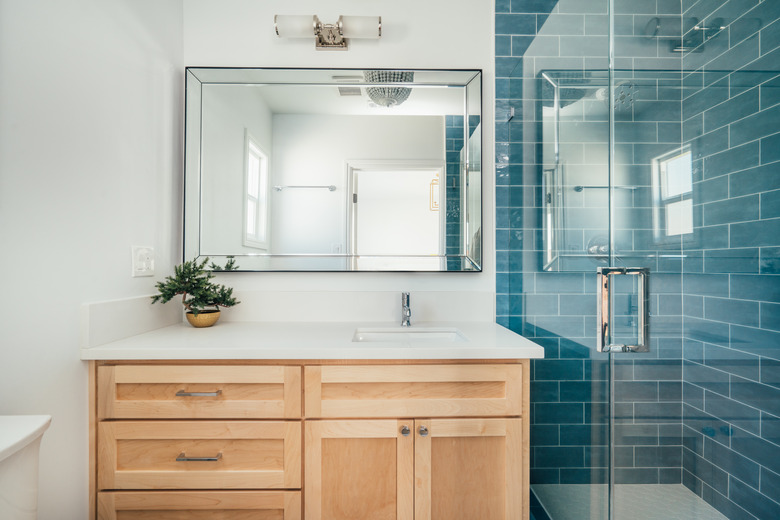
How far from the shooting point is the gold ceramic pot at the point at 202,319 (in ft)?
5.20

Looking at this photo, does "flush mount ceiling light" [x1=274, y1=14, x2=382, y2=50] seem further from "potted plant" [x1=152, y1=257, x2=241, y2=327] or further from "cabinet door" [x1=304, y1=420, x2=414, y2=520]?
"cabinet door" [x1=304, y1=420, x2=414, y2=520]

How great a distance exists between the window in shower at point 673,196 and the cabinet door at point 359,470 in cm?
91

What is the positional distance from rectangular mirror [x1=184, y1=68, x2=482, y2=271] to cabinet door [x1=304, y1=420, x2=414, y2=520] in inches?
28.5

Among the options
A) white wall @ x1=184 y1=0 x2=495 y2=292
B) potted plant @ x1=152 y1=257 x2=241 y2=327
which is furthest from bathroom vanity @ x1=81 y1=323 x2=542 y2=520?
white wall @ x1=184 y1=0 x2=495 y2=292

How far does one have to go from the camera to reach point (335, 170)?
177cm

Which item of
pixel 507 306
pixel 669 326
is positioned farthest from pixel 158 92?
pixel 669 326

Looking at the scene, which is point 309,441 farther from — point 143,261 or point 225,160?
point 225,160

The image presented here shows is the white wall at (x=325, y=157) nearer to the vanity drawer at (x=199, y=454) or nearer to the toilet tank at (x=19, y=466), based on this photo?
the vanity drawer at (x=199, y=454)

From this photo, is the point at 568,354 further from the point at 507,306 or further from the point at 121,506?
the point at 121,506

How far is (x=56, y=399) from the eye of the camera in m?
1.13

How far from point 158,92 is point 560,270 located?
1.71m

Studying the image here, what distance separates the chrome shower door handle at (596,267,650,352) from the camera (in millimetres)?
1088

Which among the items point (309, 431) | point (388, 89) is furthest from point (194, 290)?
point (388, 89)

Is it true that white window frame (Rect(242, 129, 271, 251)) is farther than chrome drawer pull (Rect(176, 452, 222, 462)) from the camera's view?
Yes
